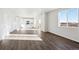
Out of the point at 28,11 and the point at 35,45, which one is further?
the point at 35,45

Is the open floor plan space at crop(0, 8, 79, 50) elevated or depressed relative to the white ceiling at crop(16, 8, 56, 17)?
depressed

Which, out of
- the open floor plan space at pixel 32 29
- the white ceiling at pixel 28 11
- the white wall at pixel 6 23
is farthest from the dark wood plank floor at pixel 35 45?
the white ceiling at pixel 28 11

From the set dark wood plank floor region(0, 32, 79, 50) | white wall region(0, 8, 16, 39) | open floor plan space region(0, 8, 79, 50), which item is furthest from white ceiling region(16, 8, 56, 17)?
dark wood plank floor region(0, 32, 79, 50)

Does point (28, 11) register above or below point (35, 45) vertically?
above

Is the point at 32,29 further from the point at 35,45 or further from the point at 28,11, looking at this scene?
the point at 28,11

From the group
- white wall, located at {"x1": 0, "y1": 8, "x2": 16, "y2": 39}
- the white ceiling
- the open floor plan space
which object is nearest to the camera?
the white ceiling

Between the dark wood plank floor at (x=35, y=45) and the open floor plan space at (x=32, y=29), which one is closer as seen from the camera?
the dark wood plank floor at (x=35, y=45)

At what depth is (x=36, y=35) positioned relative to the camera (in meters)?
5.28

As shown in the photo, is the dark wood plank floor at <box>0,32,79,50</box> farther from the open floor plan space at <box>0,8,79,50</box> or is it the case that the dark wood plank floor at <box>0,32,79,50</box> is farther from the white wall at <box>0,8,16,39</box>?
the white wall at <box>0,8,16,39</box>

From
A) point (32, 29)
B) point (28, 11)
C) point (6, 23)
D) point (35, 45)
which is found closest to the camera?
point (28, 11)

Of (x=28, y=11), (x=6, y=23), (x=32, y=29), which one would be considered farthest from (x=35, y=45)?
(x=6, y=23)

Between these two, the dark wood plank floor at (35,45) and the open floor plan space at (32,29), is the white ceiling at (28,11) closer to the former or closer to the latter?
the open floor plan space at (32,29)

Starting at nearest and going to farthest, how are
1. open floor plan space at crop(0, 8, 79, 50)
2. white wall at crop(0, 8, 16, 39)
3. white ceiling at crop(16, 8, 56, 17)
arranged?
white ceiling at crop(16, 8, 56, 17) < open floor plan space at crop(0, 8, 79, 50) < white wall at crop(0, 8, 16, 39)
